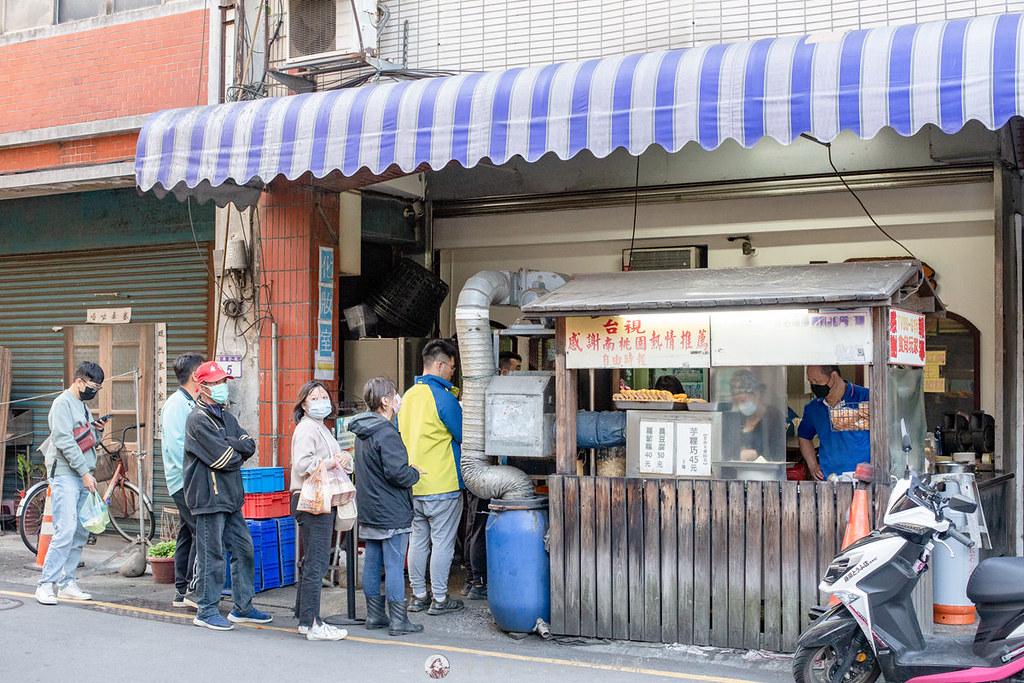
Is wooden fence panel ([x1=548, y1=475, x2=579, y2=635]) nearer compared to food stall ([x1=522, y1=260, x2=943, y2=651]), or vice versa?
food stall ([x1=522, y1=260, x2=943, y2=651])

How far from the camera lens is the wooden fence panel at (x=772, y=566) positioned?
685 centimetres

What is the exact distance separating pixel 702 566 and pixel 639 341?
1.64 metres

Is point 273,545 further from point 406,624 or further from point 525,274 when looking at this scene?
point 525,274

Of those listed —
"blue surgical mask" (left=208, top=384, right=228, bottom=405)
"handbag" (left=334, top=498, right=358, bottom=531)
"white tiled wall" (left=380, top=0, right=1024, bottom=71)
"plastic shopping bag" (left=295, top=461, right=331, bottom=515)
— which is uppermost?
"white tiled wall" (left=380, top=0, right=1024, bottom=71)

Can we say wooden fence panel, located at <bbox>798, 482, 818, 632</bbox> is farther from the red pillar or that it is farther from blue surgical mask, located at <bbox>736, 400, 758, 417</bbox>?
the red pillar

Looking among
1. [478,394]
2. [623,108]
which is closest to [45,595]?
[478,394]

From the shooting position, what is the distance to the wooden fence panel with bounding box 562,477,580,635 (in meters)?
7.35

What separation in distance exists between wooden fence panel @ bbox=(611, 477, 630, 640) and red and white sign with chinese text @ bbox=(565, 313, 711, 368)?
2.90 ft

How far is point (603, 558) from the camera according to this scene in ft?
24.0

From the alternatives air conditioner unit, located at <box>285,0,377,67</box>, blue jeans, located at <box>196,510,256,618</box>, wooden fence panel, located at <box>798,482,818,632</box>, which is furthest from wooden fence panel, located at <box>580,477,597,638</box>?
air conditioner unit, located at <box>285,0,377,67</box>

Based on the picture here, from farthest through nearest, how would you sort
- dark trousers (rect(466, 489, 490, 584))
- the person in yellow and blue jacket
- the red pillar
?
the red pillar < dark trousers (rect(466, 489, 490, 584)) < the person in yellow and blue jacket

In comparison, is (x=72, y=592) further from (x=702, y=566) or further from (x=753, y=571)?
(x=753, y=571)

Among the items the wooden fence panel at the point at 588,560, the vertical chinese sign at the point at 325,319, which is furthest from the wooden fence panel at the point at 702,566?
the vertical chinese sign at the point at 325,319

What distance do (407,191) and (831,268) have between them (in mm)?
5355
